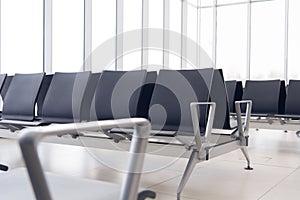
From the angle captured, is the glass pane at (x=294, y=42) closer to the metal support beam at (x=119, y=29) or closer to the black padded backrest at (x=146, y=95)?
the metal support beam at (x=119, y=29)

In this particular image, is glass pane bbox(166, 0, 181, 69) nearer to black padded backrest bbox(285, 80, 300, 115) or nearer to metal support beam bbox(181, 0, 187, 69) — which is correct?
metal support beam bbox(181, 0, 187, 69)

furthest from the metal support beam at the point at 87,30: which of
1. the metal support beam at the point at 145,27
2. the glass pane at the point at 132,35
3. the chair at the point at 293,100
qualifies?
the chair at the point at 293,100

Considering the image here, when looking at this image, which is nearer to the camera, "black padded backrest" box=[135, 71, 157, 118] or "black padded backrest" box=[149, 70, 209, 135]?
"black padded backrest" box=[149, 70, 209, 135]

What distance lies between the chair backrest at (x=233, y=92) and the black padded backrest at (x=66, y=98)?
198 cm

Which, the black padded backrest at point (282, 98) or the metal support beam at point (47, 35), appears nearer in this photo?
the black padded backrest at point (282, 98)

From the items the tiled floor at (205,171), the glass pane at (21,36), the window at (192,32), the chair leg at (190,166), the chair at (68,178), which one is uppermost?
the window at (192,32)

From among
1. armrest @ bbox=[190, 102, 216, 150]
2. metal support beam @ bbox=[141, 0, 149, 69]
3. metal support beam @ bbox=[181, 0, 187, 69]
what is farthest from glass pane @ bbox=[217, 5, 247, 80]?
armrest @ bbox=[190, 102, 216, 150]

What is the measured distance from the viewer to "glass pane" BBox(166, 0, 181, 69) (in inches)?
346

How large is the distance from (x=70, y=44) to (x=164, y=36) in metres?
3.42

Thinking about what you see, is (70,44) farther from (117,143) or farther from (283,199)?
(283,199)

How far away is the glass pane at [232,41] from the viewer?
895cm

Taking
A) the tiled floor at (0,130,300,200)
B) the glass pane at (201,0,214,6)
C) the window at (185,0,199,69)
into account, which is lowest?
the tiled floor at (0,130,300,200)

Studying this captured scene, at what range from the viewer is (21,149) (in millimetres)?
658

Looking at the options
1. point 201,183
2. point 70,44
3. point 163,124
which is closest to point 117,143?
point 163,124
